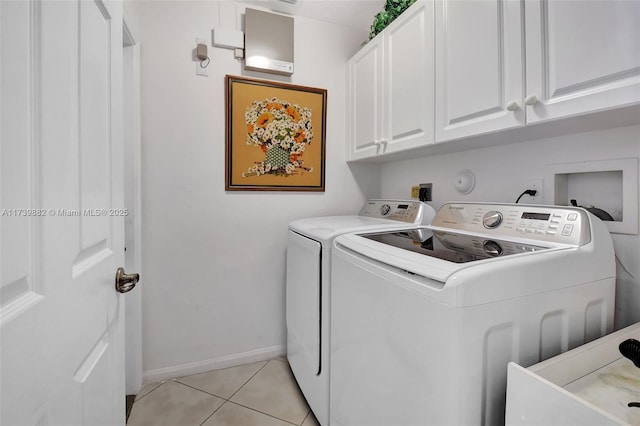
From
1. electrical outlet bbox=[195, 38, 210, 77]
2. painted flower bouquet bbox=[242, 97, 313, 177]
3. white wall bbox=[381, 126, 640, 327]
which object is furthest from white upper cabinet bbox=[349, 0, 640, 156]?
electrical outlet bbox=[195, 38, 210, 77]

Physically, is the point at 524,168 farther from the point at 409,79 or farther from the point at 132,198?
the point at 132,198

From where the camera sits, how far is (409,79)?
1525mm

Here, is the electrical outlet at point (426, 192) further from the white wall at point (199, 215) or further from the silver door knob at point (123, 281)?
the silver door knob at point (123, 281)

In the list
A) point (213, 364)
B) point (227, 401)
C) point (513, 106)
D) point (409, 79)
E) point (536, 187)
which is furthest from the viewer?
point (213, 364)

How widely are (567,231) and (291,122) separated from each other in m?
1.68

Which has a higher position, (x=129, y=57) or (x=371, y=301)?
(x=129, y=57)

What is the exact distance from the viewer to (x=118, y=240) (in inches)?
34.7

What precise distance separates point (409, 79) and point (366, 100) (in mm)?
447

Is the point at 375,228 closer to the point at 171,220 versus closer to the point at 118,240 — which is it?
the point at 118,240

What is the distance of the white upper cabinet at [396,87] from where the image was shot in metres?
1.42

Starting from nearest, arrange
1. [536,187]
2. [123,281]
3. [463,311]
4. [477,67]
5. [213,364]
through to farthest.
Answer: [463,311] < [123,281] < [477,67] < [536,187] < [213,364]

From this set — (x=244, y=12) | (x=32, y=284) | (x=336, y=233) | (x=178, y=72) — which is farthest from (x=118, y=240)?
(x=244, y=12)

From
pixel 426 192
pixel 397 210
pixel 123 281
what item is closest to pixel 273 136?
Result: pixel 397 210

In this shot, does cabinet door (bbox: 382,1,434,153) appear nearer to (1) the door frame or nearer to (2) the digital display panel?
(2) the digital display panel
